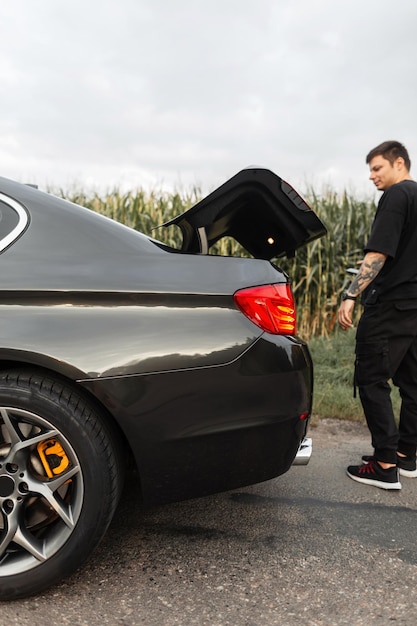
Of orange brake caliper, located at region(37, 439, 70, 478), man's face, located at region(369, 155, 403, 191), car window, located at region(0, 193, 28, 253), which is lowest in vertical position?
orange brake caliper, located at region(37, 439, 70, 478)

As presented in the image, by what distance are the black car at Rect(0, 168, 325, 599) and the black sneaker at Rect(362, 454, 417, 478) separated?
57.6 inches

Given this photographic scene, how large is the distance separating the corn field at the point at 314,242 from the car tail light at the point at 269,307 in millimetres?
4917

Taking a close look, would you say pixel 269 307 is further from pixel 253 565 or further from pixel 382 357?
pixel 382 357

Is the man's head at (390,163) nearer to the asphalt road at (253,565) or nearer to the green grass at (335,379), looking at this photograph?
the asphalt road at (253,565)

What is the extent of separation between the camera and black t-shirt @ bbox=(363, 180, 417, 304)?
2.86 m

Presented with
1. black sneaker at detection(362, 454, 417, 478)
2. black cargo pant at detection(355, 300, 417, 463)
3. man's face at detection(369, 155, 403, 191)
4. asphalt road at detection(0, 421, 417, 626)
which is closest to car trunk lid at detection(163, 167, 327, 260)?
black cargo pant at detection(355, 300, 417, 463)

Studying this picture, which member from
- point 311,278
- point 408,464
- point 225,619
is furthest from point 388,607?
point 311,278

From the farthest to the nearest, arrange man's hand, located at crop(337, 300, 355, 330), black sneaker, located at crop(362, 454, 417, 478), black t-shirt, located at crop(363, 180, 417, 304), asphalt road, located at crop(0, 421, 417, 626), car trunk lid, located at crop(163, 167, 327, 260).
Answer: black sneaker, located at crop(362, 454, 417, 478)
man's hand, located at crop(337, 300, 355, 330)
black t-shirt, located at crop(363, 180, 417, 304)
car trunk lid, located at crop(163, 167, 327, 260)
asphalt road, located at crop(0, 421, 417, 626)

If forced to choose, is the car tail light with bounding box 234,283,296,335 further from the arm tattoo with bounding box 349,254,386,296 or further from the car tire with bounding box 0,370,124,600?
the arm tattoo with bounding box 349,254,386,296

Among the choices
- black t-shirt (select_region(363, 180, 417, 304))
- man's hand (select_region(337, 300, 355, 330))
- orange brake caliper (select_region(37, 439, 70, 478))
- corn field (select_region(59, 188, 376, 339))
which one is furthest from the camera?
corn field (select_region(59, 188, 376, 339))

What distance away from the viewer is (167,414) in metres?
1.88

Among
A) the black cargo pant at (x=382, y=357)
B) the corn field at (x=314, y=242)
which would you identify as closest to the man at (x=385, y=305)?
the black cargo pant at (x=382, y=357)

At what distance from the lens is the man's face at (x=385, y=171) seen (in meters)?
3.04

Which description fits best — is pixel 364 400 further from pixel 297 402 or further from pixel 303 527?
pixel 297 402
